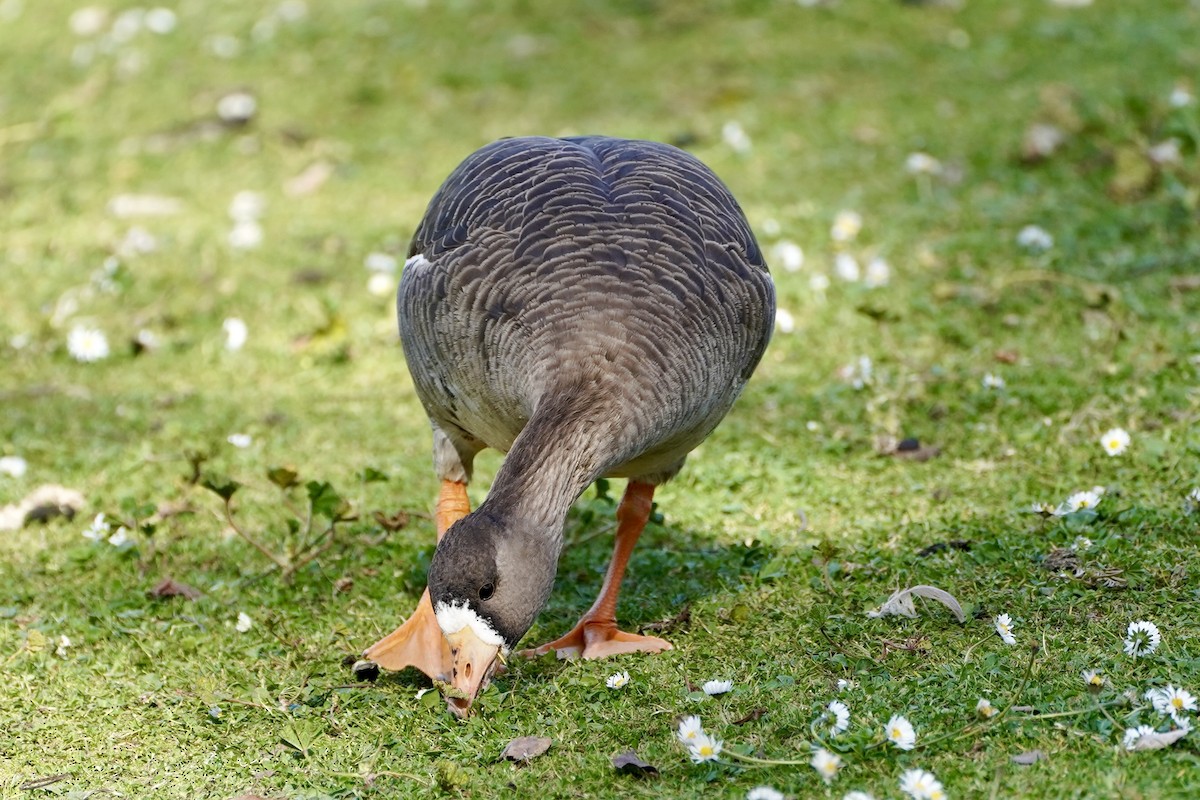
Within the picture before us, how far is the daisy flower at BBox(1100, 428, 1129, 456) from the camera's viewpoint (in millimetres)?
5746

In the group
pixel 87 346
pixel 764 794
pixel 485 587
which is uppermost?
pixel 485 587

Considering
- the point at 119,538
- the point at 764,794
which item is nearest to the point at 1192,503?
the point at 764,794

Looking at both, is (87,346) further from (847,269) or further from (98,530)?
(847,269)

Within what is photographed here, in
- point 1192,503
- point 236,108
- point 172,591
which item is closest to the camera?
point 1192,503

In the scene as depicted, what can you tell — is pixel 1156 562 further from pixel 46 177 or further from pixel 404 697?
pixel 46 177

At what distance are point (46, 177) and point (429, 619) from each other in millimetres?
7137

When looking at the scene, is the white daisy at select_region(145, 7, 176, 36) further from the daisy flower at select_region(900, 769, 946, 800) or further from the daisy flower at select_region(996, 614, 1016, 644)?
the daisy flower at select_region(900, 769, 946, 800)

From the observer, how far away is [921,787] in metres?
3.60

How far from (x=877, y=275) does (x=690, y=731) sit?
175 inches

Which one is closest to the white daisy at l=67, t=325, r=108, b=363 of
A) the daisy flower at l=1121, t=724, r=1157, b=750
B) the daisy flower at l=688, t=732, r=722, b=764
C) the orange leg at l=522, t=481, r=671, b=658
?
the orange leg at l=522, t=481, r=671, b=658

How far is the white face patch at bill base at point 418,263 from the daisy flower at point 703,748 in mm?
2061

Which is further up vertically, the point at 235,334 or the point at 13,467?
the point at 13,467

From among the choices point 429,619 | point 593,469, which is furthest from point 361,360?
point 593,469

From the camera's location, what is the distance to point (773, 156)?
9641 mm
